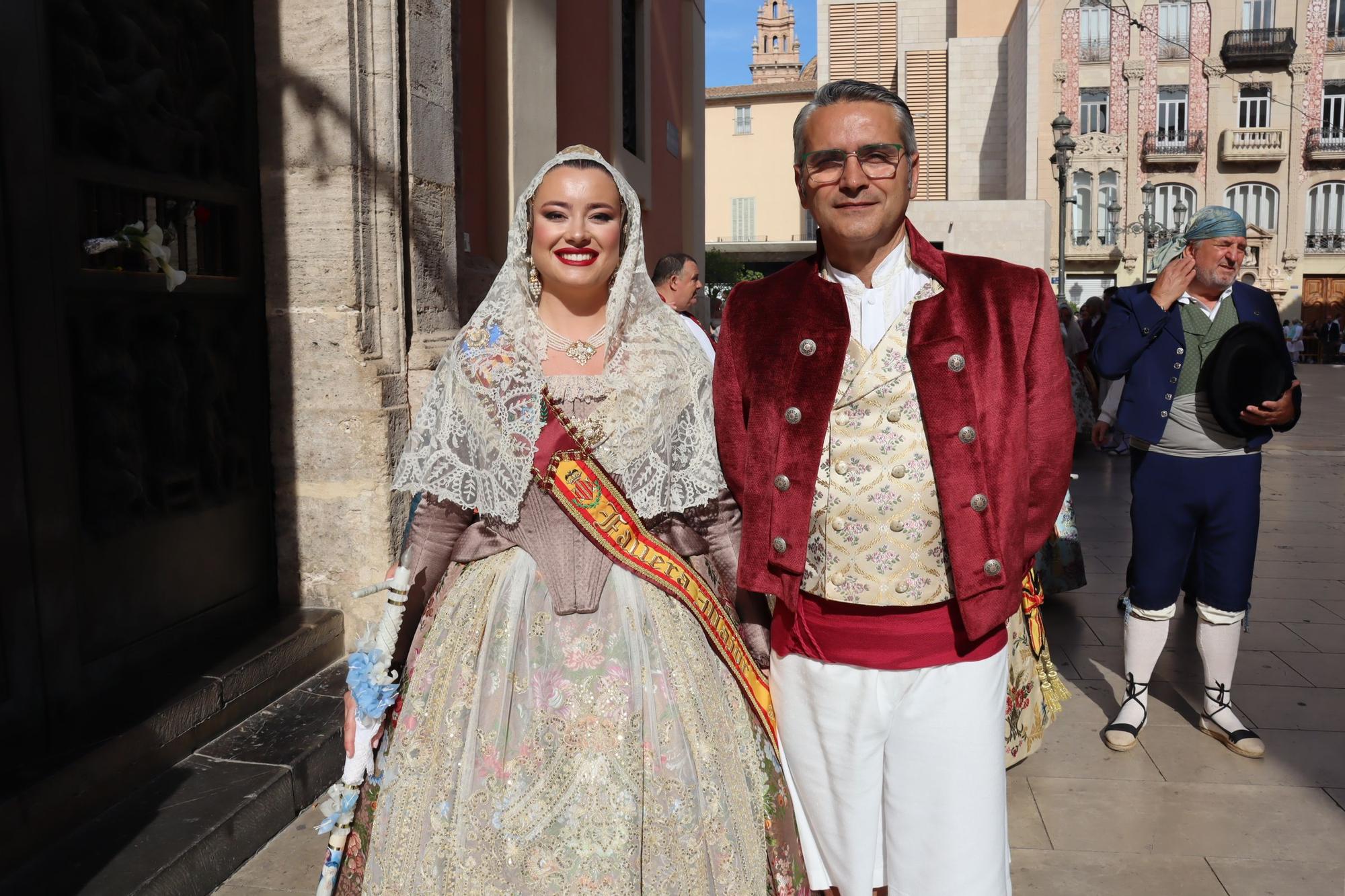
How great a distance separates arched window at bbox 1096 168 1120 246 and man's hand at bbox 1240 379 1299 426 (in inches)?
1439

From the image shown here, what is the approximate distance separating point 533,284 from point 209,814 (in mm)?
1963

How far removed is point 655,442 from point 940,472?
654 mm

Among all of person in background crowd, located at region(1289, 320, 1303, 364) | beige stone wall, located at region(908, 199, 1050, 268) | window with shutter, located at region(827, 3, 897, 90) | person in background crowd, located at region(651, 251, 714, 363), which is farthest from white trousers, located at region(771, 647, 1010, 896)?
window with shutter, located at region(827, 3, 897, 90)

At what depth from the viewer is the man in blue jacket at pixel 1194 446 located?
3.86 meters

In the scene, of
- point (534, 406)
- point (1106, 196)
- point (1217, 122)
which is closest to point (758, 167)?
point (1106, 196)

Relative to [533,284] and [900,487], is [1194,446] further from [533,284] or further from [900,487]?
[533,284]

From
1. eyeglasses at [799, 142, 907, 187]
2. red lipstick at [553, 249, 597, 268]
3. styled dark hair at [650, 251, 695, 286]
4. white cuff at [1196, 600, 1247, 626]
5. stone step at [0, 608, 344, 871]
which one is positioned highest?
styled dark hair at [650, 251, 695, 286]

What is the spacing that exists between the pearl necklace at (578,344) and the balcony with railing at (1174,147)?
39170 mm

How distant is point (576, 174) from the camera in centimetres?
240

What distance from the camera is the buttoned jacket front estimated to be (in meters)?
3.91

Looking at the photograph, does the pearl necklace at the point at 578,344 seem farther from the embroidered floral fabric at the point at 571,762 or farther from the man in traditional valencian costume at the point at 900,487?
the embroidered floral fabric at the point at 571,762

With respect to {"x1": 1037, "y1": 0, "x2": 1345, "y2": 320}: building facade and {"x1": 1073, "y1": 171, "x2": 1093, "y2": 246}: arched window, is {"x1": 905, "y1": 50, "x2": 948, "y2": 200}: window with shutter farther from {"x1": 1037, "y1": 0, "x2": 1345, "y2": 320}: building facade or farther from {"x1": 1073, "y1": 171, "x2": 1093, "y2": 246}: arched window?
{"x1": 1073, "y1": 171, "x2": 1093, "y2": 246}: arched window

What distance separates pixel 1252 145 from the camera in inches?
1438

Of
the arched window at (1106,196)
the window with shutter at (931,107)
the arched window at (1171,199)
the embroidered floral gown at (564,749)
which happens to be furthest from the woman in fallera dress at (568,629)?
the arched window at (1171,199)
